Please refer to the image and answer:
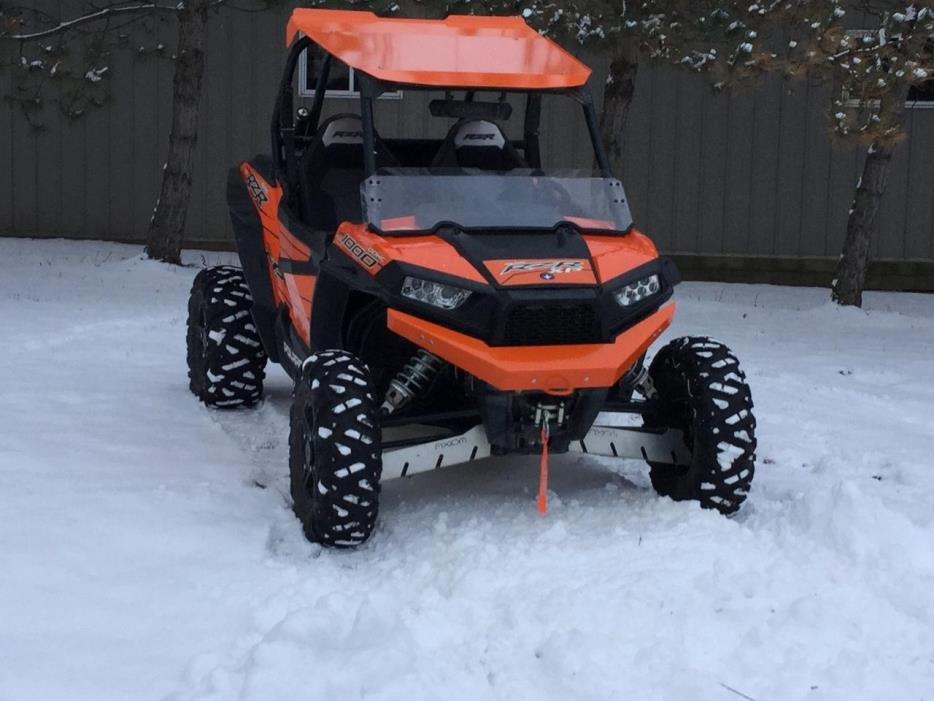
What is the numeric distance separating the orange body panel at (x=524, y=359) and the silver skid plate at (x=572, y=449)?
35 cm

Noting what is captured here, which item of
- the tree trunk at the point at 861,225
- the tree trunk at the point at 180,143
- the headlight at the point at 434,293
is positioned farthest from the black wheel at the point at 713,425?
the tree trunk at the point at 180,143

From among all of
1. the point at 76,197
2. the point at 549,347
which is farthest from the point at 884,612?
the point at 76,197

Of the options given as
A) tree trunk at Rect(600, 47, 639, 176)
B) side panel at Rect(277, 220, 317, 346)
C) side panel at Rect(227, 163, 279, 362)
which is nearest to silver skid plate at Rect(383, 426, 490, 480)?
side panel at Rect(277, 220, 317, 346)

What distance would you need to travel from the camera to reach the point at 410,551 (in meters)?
4.97

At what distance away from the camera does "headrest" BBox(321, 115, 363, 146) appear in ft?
21.5

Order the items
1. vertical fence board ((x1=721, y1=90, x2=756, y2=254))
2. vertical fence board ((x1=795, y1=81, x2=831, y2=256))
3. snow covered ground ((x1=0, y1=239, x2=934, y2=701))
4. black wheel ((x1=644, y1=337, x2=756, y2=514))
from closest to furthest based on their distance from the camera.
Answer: snow covered ground ((x1=0, y1=239, x2=934, y2=701)) < black wheel ((x1=644, y1=337, x2=756, y2=514)) < vertical fence board ((x1=795, y1=81, x2=831, y2=256)) < vertical fence board ((x1=721, y1=90, x2=756, y2=254))

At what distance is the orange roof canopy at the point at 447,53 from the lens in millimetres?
5602

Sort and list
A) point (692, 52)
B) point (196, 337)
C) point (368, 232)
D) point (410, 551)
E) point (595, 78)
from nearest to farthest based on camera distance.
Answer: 1. point (410, 551)
2. point (368, 232)
3. point (196, 337)
4. point (692, 52)
5. point (595, 78)

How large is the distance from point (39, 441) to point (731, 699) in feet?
12.1

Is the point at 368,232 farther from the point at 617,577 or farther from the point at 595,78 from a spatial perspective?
the point at 595,78

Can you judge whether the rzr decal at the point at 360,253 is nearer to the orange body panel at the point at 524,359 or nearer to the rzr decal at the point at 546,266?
the orange body panel at the point at 524,359

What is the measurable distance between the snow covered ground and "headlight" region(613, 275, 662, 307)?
84cm

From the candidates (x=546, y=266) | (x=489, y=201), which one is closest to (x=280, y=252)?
(x=489, y=201)

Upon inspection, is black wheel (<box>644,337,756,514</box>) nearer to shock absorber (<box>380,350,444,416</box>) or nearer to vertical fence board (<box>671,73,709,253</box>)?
shock absorber (<box>380,350,444,416</box>)
